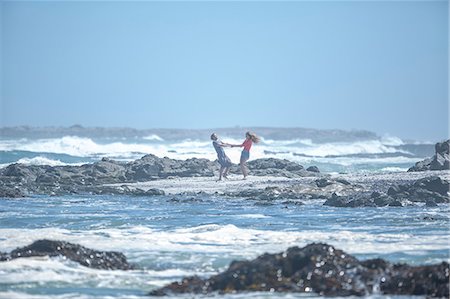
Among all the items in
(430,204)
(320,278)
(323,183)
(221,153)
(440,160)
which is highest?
(221,153)

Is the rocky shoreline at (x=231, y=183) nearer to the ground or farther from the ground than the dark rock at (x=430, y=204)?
farther from the ground

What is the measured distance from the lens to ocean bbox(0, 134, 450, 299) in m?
12.4

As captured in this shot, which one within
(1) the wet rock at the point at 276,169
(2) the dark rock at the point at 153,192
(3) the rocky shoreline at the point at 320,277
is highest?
Result: (1) the wet rock at the point at 276,169

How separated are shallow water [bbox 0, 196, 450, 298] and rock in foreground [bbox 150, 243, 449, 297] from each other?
339mm

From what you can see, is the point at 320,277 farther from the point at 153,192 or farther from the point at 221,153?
the point at 221,153

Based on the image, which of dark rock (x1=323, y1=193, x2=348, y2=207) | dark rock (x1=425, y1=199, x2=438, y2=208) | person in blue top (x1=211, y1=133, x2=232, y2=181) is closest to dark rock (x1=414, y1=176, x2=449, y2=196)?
dark rock (x1=425, y1=199, x2=438, y2=208)

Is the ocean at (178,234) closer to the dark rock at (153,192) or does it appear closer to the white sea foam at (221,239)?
the white sea foam at (221,239)

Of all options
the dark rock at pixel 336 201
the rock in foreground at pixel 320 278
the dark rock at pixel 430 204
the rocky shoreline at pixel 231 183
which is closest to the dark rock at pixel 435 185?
the rocky shoreline at pixel 231 183

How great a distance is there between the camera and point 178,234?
17.3 metres

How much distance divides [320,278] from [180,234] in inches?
244

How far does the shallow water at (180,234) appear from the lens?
489 inches

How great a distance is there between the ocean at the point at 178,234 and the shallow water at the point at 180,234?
0.05ft

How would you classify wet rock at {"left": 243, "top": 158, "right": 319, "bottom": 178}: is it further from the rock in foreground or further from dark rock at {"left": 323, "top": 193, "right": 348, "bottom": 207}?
the rock in foreground

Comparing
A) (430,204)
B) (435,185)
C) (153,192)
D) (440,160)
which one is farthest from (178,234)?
(440,160)
